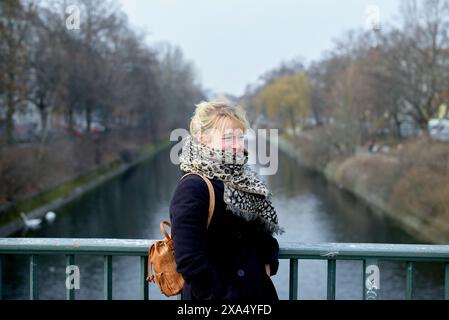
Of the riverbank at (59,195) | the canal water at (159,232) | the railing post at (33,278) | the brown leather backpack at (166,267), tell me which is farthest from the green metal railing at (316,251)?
the riverbank at (59,195)

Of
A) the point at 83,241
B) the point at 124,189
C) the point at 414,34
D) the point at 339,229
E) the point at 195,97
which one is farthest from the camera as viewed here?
the point at 195,97

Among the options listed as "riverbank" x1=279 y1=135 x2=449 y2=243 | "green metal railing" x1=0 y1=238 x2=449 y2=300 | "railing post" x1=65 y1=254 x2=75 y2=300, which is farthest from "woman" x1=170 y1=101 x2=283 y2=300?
"riverbank" x1=279 y1=135 x2=449 y2=243

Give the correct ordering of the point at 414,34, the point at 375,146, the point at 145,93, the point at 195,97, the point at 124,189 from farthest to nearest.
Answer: the point at 195,97
the point at 145,93
the point at 375,146
the point at 124,189
the point at 414,34

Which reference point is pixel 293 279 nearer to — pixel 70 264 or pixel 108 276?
pixel 108 276

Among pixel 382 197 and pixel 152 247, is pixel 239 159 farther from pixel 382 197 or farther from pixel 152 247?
pixel 382 197

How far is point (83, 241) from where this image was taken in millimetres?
2674

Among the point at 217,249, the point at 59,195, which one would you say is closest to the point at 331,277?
the point at 217,249

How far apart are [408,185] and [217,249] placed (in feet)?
80.7

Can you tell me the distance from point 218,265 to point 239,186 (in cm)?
34

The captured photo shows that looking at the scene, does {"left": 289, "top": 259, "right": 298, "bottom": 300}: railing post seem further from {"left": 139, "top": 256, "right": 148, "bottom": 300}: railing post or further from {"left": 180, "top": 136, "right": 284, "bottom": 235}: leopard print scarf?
{"left": 139, "top": 256, "right": 148, "bottom": 300}: railing post

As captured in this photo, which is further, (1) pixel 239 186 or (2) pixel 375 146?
(2) pixel 375 146

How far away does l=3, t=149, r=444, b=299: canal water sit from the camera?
18125mm

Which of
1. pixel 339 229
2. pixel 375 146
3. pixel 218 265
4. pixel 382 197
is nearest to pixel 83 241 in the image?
pixel 218 265

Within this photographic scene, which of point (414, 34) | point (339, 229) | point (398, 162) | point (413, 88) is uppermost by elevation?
point (414, 34)
